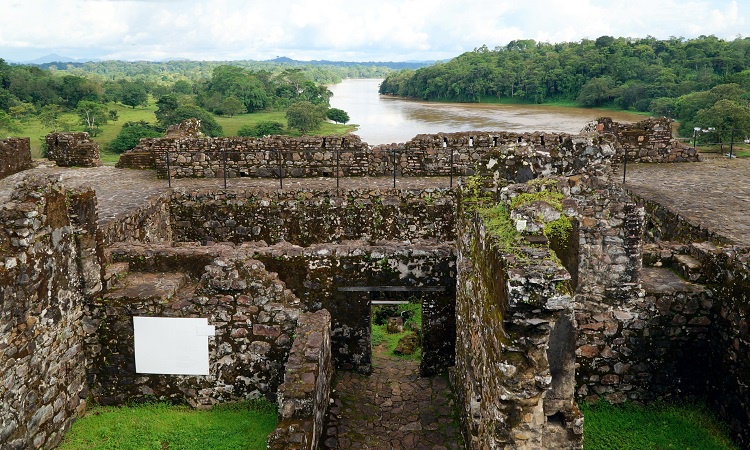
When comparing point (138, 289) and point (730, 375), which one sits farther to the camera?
point (138, 289)

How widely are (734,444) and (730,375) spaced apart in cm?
72

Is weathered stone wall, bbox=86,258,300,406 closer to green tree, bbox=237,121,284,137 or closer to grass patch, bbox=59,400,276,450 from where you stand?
grass patch, bbox=59,400,276,450

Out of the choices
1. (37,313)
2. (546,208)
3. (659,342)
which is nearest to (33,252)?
(37,313)

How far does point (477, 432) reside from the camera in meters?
6.11

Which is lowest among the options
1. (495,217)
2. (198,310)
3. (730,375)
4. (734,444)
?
(734,444)

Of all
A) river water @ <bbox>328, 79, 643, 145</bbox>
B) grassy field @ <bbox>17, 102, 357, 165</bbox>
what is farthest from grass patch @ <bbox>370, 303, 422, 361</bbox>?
grassy field @ <bbox>17, 102, 357, 165</bbox>

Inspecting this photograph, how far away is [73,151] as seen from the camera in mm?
17031

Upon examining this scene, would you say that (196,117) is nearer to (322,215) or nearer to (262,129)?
(262,129)

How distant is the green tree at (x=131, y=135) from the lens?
48.2 m

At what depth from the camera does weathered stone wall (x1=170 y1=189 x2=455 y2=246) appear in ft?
39.9

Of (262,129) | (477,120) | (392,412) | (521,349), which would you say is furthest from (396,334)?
(262,129)

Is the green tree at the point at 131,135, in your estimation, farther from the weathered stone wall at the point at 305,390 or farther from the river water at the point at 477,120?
the weathered stone wall at the point at 305,390

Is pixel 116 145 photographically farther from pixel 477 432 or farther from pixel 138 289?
pixel 477 432

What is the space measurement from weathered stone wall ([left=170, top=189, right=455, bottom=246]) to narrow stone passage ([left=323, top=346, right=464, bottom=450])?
3.93 metres
